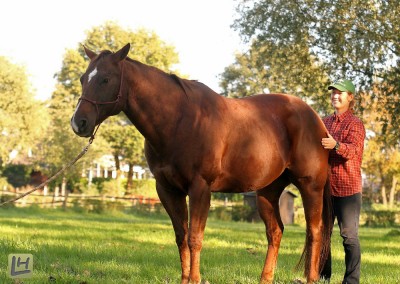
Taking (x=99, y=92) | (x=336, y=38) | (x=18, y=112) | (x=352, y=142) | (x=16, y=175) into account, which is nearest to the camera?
(x=99, y=92)

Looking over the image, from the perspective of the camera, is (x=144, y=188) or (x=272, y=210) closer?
(x=272, y=210)

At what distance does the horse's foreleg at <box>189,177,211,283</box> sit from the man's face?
85.3 inches

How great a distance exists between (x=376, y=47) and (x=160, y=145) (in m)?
14.4

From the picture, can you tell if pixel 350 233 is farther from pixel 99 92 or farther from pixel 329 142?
pixel 99 92

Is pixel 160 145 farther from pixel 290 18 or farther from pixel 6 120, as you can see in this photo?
pixel 6 120

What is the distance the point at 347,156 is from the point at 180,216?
2.05 meters

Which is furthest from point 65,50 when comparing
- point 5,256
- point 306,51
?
point 5,256

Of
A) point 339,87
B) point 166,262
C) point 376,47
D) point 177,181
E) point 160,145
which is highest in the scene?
point 376,47

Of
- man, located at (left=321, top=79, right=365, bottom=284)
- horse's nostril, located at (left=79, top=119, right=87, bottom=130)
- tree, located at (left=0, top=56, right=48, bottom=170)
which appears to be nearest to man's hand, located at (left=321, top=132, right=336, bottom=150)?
man, located at (left=321, top=79, right=365, bottom=284)

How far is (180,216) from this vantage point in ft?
19.1

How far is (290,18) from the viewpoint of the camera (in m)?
19.0

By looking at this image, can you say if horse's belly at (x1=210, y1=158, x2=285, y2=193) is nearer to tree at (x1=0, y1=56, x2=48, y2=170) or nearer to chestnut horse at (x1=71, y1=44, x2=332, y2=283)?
chestnut horse at (x1=71, y1=44, x2=332, y2=283)

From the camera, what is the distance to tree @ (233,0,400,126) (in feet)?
58.1

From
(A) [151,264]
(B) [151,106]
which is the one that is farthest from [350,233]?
(A) [151,264]
